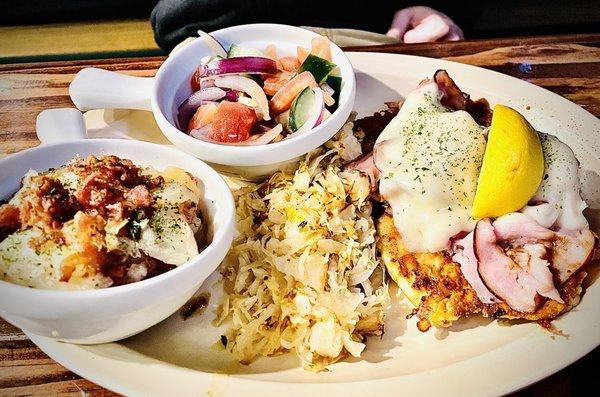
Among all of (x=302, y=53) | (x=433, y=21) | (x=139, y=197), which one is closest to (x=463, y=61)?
(x=433, y=21)

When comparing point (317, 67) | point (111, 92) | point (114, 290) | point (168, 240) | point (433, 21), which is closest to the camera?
point (114, 290)

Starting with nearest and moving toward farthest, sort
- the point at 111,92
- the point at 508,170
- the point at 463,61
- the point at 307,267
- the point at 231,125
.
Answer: the point at 508,170 < the point at 307,267 < the point at 231,125 < the point at 111,92 < the point at 463,61

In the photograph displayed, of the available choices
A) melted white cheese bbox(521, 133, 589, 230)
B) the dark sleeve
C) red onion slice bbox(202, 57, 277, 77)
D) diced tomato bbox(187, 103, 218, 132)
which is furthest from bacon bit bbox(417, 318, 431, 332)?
the dark sleeve

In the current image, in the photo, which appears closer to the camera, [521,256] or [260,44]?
[521,256]

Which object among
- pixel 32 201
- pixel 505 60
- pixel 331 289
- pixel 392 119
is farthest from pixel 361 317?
pixel 505 60

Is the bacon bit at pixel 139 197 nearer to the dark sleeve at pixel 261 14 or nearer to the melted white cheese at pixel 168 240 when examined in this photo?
the melted white cheese at pixel 168 240

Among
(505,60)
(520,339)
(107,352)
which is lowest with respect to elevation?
(107,352)

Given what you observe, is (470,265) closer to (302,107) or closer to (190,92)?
(302,107)

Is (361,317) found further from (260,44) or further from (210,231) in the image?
(260,44)
